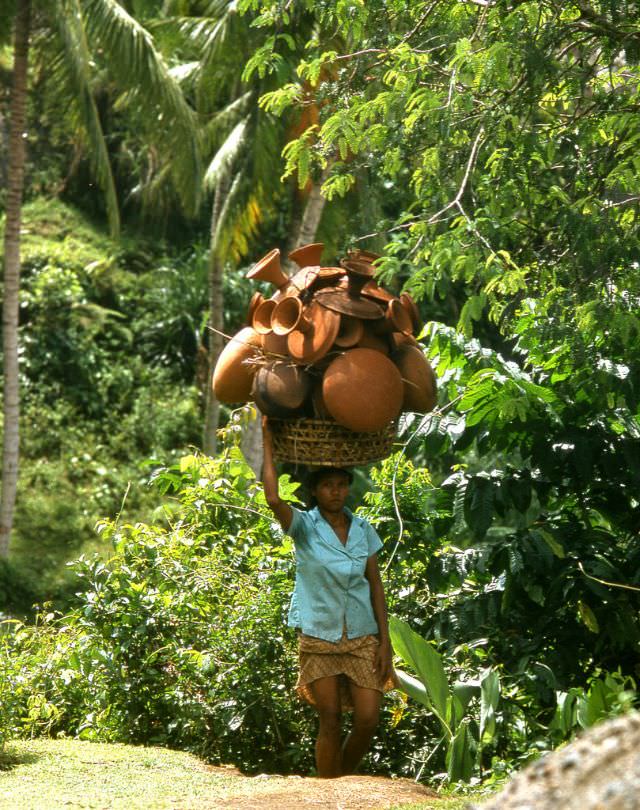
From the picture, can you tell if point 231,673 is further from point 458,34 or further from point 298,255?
point 458,34

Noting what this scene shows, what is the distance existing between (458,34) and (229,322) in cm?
1366

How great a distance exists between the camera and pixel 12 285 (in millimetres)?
14539

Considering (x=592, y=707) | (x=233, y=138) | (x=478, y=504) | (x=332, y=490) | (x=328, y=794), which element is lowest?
(x=328, y=794)

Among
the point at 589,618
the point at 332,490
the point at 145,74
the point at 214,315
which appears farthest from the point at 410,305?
the point at 214,315

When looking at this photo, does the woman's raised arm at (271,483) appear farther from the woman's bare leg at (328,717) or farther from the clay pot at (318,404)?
the woman's bare leg at (328,717)

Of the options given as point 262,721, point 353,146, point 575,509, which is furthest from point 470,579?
point 353,146

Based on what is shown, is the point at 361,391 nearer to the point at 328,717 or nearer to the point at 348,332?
the point at 348,332

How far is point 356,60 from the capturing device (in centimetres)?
690

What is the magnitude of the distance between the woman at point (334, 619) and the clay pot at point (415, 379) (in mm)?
455

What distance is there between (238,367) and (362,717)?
5.52 feet

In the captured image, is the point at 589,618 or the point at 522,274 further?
the point at 589,618

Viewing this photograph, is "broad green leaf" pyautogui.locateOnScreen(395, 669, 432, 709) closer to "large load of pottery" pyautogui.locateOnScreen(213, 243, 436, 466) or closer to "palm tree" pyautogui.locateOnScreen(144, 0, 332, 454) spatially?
"large load of pottery" pyautogui.locateOnScreen(213, 243, 436, 466)

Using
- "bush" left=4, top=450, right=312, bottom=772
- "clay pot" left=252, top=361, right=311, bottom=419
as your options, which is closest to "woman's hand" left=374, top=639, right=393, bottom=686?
"bush" left=4, top=450, right=312, bottom=772

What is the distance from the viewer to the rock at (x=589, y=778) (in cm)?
238
